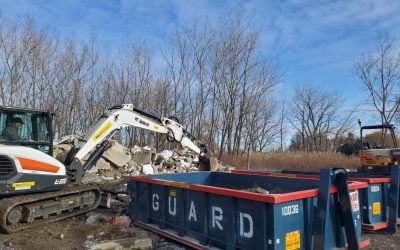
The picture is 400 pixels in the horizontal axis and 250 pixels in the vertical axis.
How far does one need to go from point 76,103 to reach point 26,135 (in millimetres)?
23239

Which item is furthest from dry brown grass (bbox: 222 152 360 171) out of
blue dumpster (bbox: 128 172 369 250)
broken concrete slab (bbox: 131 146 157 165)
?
blue dumpster (bbox: 128 172 369 250)

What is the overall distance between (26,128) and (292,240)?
6.48m

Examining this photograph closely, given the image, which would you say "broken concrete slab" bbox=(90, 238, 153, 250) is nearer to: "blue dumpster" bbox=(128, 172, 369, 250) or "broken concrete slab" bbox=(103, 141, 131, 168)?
"blue dumpster" bbox=(128, 172, 369, 250)

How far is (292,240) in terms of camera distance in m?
4.98

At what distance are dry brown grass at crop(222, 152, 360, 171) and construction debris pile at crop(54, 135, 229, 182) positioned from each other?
6190 mm

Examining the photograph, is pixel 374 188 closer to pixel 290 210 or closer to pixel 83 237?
pixel 290 210

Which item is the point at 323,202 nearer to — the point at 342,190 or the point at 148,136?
the point at 342,190

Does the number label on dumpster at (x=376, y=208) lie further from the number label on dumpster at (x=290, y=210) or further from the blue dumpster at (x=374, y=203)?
the number label on dumpster at (x=290, y=210)

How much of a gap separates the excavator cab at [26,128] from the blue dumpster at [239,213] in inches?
97.2

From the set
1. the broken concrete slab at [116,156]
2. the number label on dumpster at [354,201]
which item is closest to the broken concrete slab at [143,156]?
the broken concrete slab at [116,156]

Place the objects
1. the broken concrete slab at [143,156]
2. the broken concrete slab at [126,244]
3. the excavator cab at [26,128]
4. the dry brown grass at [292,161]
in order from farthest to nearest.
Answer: the dry brown grass at [292,161], the broken concrete slab at [143,156], the excavator cab at [26,128], the broken concrete slab at [126,244]

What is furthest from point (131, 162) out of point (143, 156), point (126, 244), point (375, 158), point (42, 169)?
point (126, 244)

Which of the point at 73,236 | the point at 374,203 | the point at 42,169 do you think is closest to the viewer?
the point at 374,203

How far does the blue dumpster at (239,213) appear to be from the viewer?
491cm
